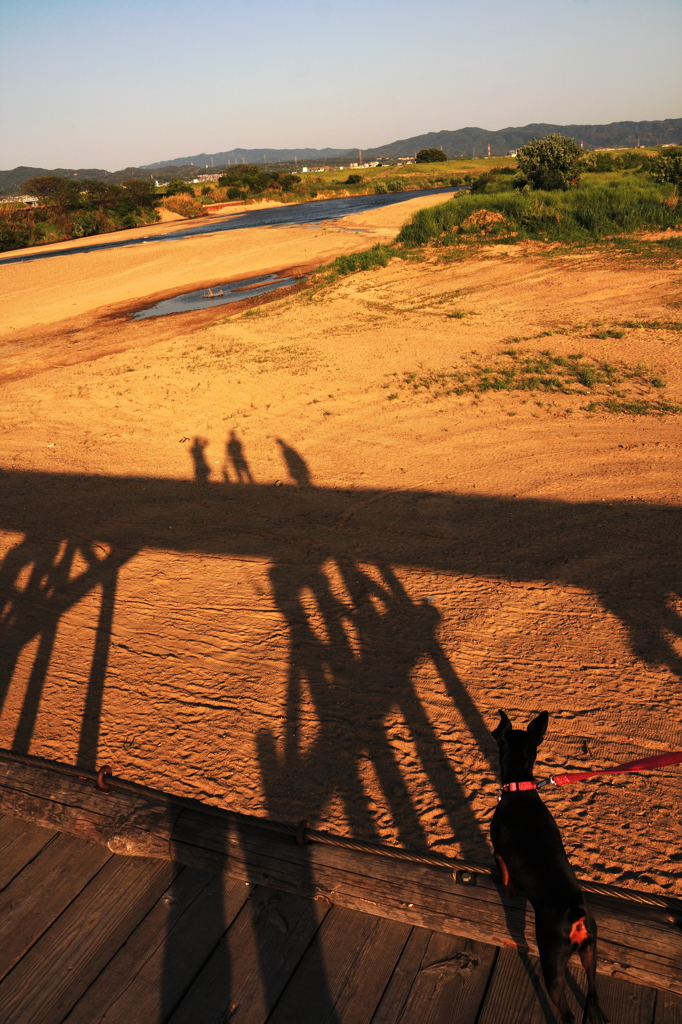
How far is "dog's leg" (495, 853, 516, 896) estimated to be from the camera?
2.30m

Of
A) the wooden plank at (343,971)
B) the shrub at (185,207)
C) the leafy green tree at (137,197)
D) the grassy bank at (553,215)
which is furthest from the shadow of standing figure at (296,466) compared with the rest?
the shrub at (185,207)

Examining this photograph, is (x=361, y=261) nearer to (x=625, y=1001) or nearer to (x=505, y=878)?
(x=505, y=878)

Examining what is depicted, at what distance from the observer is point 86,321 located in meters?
20.4

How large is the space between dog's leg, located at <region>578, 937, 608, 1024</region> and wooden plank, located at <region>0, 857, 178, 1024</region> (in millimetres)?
1539

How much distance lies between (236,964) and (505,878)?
3.28 ft

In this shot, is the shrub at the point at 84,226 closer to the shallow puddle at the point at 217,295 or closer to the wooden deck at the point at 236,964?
the shallow puddle at the point at 217,295

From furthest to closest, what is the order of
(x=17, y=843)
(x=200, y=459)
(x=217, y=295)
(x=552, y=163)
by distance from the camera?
(x=552, y=163) < (x=217, y=295) < (x=200, y=459) < (x=17, y=843)

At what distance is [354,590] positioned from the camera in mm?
5766

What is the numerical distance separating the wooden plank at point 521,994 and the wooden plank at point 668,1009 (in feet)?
0.37

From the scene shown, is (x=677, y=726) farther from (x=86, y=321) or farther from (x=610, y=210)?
(x=610, y=210)

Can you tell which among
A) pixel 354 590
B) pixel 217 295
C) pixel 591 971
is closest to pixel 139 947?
pixel 591 971

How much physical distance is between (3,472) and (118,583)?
4.53 m

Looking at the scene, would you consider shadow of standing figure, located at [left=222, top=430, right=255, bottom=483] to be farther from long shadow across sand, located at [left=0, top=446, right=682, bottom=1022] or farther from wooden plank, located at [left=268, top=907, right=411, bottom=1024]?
wooden plank, located at [left=268, top=907, right=411, bottom=1024]

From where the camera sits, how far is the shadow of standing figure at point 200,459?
346 inches
